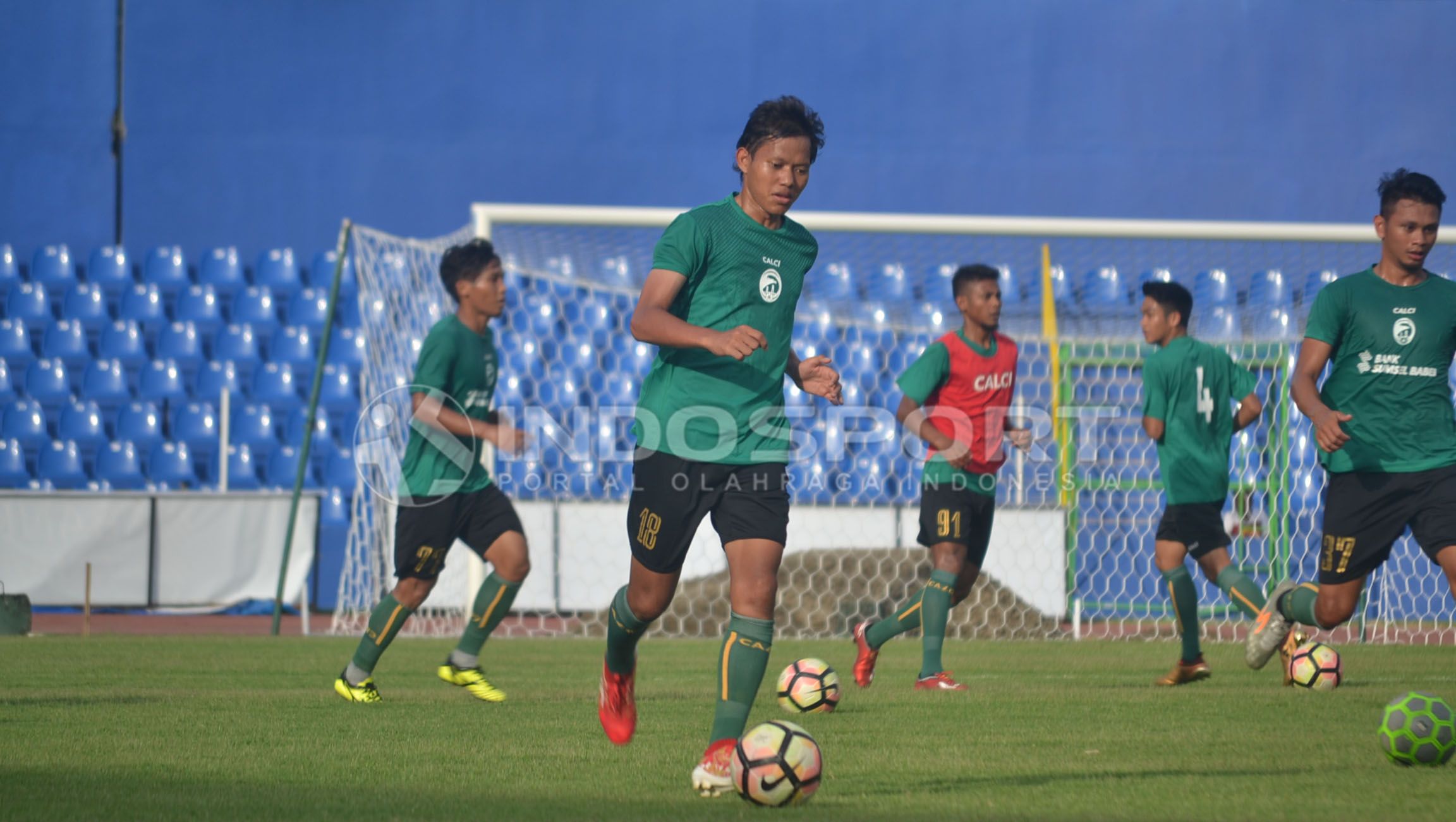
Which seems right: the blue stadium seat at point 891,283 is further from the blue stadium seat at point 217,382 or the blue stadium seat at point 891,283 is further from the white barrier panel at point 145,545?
the blue stadium seat at point 217,382

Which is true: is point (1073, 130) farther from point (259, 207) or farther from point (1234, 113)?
point (259, 207)

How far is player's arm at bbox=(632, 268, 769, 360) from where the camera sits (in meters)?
3.55

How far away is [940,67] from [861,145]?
4.38ft

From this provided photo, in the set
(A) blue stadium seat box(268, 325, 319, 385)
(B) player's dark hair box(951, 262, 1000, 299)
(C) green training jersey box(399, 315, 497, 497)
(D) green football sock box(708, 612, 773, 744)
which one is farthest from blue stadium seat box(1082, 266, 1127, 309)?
(D) green football sock box(708, 612, 773, 744)

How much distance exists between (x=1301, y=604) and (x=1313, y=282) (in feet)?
22.8

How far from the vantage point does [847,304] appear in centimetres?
1447

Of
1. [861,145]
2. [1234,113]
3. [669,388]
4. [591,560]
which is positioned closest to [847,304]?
[861,145]

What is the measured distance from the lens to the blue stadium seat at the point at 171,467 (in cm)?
1452

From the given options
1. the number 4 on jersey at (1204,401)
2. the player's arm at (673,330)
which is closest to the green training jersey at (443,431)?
the player's arm at (673,330)

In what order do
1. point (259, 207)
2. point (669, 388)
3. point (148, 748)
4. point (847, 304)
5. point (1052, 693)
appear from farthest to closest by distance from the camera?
point (259, 207), point (847, 304), point (1052, 693), point (148, 748), point (669, 388)

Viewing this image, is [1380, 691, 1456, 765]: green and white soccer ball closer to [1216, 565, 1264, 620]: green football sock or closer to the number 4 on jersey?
[1216, 565, 1264, 620]: green football sock

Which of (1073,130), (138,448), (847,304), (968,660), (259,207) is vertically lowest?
(968,660)

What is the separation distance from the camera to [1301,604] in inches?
241

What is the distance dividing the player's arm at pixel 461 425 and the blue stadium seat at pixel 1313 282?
27.6ft
